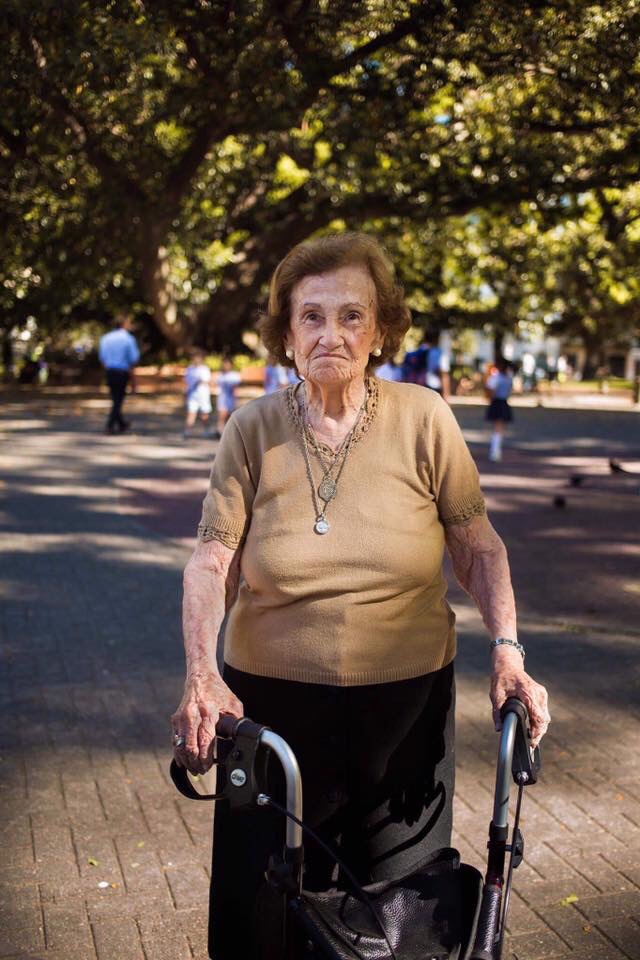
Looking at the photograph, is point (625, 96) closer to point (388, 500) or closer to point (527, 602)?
point (527, 602)

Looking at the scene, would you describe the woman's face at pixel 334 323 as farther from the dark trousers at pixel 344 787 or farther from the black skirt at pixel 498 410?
the black skirt at pixel 498 410

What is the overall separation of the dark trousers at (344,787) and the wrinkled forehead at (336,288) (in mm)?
866

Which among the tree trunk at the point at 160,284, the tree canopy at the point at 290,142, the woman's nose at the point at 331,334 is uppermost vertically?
the tree canopy at the point at 290,142

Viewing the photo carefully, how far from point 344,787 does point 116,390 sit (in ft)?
57.8

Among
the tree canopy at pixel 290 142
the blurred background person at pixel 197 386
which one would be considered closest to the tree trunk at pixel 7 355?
the tree canopy at pixel 290 142

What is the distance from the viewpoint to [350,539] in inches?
94.3

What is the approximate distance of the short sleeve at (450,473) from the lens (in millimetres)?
2512

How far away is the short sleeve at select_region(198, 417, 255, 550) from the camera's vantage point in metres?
2.50

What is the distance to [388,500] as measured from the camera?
8.00 ft

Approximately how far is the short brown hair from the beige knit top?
21 centimetres

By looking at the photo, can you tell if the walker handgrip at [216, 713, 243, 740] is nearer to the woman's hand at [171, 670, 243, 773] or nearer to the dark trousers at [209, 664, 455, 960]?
the woman's hand at [171, 670, 243, 773]

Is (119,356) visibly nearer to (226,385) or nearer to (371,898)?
(226,385)

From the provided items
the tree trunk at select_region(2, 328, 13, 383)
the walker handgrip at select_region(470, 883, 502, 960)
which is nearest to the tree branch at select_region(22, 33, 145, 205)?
the walker handgrip at select_region(470, 883, 502, 960)

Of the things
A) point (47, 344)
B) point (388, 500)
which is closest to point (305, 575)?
point (388, 500)
